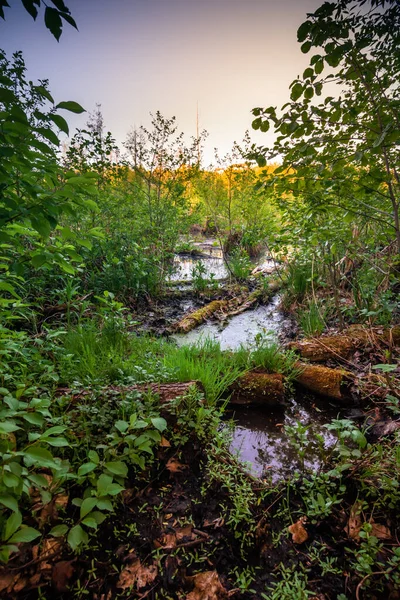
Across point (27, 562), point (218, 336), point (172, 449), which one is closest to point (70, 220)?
point (218, 336)

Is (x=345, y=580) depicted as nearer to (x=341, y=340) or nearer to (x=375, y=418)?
(x=375, y=418)

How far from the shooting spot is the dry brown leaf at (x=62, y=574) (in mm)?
1039

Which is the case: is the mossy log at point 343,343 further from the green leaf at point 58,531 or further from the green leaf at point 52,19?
the green leaf at point 52,19

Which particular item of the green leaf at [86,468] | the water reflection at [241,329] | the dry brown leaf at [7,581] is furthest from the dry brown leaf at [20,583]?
the water reflection at [241,329]

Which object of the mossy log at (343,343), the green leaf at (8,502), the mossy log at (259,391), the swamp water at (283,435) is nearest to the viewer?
the green leaf at (8,502)

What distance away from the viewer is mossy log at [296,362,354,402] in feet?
8.04

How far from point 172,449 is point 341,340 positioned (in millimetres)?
2291

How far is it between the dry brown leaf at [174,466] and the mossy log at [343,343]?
1.93 metres

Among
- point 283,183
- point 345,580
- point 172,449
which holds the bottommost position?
point 345,580

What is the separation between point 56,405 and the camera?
163 centimetres

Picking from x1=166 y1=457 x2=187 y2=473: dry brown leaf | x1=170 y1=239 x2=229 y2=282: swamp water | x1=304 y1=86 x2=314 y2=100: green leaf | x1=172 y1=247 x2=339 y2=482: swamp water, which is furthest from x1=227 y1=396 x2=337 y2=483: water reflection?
x1=170 y1=239 x2=229 y2=282: swamp water

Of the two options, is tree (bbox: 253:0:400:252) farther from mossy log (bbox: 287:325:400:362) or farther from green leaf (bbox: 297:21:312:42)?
mossy log (bbox: 287:325:400:362)

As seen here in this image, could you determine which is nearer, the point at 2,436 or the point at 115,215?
the point at 2,436

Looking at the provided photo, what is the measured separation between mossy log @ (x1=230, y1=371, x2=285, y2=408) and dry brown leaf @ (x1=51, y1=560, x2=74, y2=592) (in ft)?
5.43
